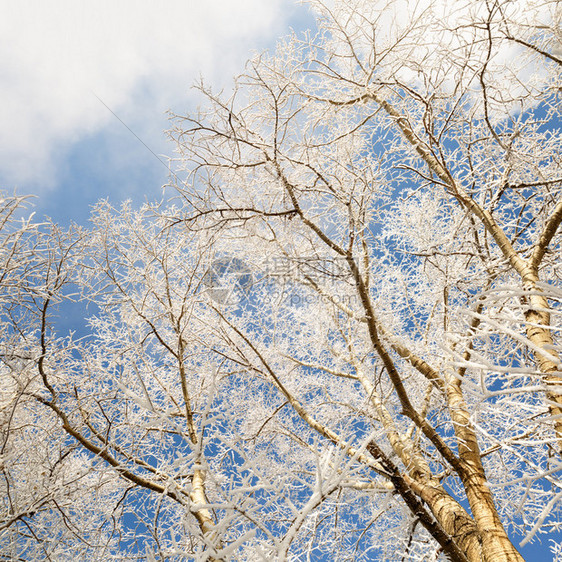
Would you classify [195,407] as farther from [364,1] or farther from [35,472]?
[364,1]

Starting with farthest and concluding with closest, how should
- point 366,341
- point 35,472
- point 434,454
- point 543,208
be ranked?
point 366,341
point 434,454
point 35,472
point 543,208

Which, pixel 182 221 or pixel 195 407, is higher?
pixel 182 221

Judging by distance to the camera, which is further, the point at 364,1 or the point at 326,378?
the point at 326,378

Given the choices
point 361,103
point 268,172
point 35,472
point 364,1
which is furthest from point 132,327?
point 364,1

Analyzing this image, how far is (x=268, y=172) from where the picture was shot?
360 cm

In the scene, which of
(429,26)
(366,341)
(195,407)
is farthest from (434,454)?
(429,26)

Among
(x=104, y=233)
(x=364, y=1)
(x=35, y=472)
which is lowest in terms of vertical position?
(x=35, y=472)

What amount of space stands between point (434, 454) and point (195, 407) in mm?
2826

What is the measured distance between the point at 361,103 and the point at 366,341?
8.70 ft

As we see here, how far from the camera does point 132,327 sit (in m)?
4.64

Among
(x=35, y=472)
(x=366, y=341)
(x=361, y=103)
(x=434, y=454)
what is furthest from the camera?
(x=366, y=341)

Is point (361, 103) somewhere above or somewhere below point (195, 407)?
above

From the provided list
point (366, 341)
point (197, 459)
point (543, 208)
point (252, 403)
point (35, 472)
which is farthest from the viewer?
point (252, 403)

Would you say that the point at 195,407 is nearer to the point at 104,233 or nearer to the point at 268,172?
the point at 104,233
